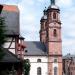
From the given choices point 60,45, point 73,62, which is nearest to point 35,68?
point 60,45

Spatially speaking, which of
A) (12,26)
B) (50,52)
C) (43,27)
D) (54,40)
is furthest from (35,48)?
(12,26)

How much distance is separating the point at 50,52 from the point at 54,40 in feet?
9.82

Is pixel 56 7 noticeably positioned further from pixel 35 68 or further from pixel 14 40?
pixel 14 40

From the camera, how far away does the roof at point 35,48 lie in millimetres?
91812

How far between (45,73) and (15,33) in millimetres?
57869

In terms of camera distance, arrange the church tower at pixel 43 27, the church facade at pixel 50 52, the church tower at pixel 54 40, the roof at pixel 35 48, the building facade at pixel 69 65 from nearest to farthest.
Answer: the church tower at pixel 54 40 → the church facade at pixel 50 52 → the roof at pixel 35 48 → the church tower at pixel 43 27 → the building facade at pixel 69 65

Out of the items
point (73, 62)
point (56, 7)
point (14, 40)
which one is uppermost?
point (56, 7)

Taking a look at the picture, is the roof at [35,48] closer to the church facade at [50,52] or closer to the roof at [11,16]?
the church facade at [50,52]

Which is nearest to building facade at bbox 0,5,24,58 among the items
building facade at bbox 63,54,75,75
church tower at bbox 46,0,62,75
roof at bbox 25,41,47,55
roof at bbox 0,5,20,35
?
roof at bbox 0,5,20,35

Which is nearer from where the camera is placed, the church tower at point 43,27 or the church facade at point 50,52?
the church facade at point 50,52

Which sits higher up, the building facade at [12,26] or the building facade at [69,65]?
the building facade at [12,26]

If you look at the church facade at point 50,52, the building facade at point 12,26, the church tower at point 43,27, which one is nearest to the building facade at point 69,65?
the church tower at point 43,27

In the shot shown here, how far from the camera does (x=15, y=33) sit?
3269 centimetres

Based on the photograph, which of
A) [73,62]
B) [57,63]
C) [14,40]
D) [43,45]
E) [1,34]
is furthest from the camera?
[73,62]
